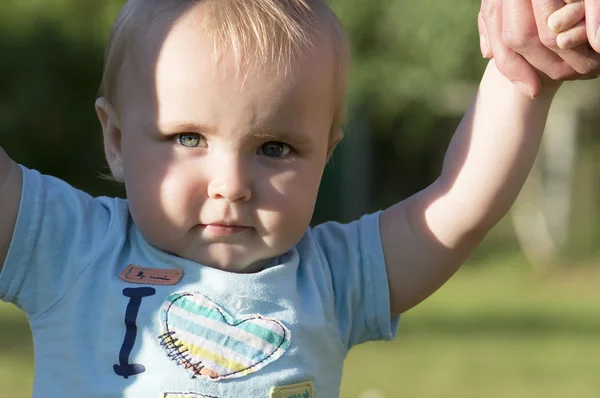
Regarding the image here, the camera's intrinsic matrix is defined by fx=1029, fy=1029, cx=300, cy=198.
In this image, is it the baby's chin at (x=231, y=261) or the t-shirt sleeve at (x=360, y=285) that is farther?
the t-shirt sleeve at (x=360, y=285)

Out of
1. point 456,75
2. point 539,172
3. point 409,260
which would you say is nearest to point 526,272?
point 539,172

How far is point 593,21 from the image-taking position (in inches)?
76.2

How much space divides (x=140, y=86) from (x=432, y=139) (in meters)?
16.9

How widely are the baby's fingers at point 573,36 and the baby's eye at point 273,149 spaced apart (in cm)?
64

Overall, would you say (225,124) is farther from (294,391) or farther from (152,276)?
(294,391)

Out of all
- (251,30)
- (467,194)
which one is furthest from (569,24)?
(251,30)

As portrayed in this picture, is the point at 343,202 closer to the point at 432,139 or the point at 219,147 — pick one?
the point at 432,139

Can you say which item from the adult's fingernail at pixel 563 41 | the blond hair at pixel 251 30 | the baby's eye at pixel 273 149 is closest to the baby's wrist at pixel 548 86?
the adult's fingernail at pixel 563 41

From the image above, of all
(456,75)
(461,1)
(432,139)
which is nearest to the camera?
(461,1)

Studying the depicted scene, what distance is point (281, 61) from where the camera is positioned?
2.25 m

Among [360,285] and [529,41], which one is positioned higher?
[529,41]

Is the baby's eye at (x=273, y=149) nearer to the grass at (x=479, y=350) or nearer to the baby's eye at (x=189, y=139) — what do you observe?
the baby's eye at (x=189, y=139)

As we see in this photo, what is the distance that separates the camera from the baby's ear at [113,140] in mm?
2424

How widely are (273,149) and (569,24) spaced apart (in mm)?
691
